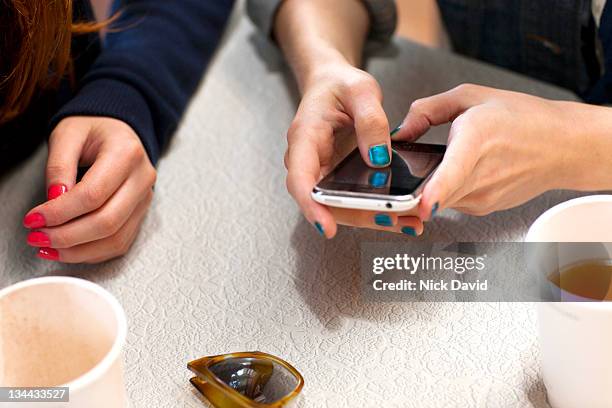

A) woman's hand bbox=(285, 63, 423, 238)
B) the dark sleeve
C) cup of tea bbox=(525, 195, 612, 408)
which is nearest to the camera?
cup of tea bbox=(525, 195, 612, 408)

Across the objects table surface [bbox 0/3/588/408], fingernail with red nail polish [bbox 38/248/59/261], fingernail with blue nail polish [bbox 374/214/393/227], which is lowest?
table surface [bbox 0/3/588/408]

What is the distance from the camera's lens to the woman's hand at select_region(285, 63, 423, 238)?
1.67 feet

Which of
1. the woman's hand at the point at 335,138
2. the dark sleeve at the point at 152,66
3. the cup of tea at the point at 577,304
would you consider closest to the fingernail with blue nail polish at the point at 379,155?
the woman's hand at the point at 335,138

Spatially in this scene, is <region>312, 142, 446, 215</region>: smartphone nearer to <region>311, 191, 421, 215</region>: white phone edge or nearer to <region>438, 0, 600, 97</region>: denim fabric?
<region>311, 191, 421, 215</region>: white phone edge

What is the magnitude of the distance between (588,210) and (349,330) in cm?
18

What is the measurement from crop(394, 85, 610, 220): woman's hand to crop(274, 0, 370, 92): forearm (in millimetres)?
119

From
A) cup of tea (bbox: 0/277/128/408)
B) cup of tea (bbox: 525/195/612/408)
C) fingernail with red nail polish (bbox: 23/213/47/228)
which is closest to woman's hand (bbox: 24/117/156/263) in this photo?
fingernail with red nail polish (bbox: 23/213/47/228)

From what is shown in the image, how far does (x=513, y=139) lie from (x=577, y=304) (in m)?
0.19

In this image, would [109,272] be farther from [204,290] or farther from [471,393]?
[471,393]

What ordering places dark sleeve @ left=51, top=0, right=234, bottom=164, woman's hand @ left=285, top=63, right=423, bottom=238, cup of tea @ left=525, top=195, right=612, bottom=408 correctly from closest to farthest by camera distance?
cup of tea @ left=525, top=195, right=612, bottom=408 < woman's hand @ left=285, top=63, right=423, bottom=238 < dark sleeve @ left=51, top=0, right=234, bottom=164

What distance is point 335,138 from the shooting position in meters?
0.59

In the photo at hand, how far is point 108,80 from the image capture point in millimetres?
698
